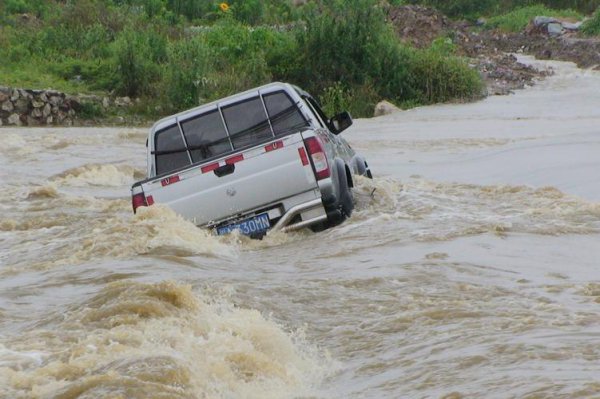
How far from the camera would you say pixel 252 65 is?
28.6 metres

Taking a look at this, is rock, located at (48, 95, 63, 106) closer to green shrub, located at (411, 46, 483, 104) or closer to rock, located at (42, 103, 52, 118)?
rock, located at (42, 103, 52, 118)

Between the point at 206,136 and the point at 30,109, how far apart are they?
54.1ft

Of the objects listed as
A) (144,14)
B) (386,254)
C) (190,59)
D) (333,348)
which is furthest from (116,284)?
(144,14)

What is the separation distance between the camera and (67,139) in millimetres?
22641

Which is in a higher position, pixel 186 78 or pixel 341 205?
pixel 186 78

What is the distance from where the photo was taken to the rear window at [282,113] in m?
10.7

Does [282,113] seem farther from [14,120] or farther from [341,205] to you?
[14,120]

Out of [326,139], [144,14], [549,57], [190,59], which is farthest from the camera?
[549,57]

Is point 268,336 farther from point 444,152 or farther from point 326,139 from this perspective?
point 444,152

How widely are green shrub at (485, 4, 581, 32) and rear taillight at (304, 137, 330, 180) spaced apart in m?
45.1

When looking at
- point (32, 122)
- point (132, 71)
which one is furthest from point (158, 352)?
point (132, 71)

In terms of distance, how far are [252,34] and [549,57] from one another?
17.9 metres

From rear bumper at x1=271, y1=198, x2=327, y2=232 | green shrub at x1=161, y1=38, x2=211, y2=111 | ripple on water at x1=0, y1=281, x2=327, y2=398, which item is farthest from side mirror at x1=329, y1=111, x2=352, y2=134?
green shrub at x1=161, y1=38, x2=211, y2=111

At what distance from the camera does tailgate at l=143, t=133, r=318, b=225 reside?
9633mm
